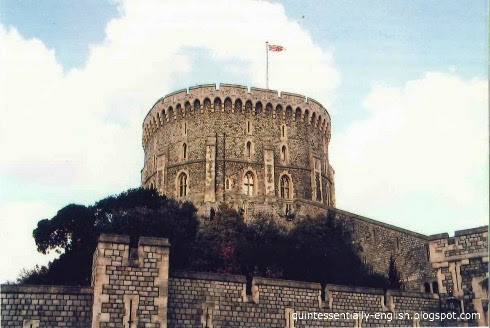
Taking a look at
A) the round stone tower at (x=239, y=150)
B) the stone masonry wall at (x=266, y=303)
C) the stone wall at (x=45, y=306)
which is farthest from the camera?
the round stone tower at (x=239, y=150)

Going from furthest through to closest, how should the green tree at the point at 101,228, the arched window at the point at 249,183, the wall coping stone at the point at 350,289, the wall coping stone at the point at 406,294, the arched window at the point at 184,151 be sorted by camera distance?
the arched window at the point at 184,151
the arched window at the point at 249,183
the green tree at the point at 101,228
the wall coping stone at the point at 406,294
the wall coping stone at the point at 350,289

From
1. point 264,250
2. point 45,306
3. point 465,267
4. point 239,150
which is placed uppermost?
point 239,150

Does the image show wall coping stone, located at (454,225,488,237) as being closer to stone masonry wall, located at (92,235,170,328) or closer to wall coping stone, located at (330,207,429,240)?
stone masonry wall, located at (92,235,170,328)

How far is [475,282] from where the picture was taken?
59.8ft

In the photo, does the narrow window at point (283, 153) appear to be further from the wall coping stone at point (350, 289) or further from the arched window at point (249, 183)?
the wall coping stone at point (350, 289)

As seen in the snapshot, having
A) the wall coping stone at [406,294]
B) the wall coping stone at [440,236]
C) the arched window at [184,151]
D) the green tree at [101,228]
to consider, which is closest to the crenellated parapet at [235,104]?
the arched window at [184,151]

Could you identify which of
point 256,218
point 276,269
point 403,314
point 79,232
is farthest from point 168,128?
point 403,314

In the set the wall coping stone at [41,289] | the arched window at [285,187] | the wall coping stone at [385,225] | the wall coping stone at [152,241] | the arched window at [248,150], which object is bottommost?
the wall coping stone at [41,289]

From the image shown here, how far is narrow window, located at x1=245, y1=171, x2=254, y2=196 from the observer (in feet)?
141

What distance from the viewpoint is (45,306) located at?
15.6 metres

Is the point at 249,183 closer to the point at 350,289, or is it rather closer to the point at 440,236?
the point at 350,289

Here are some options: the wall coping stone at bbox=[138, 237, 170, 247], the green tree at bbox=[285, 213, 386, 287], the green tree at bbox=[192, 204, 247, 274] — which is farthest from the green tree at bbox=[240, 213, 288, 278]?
the wall coping stone at bbox=[138, 237, 170, 247]

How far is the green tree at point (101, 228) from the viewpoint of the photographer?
29781 mm

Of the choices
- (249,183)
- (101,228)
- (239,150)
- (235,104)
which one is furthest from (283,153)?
(101,228)
